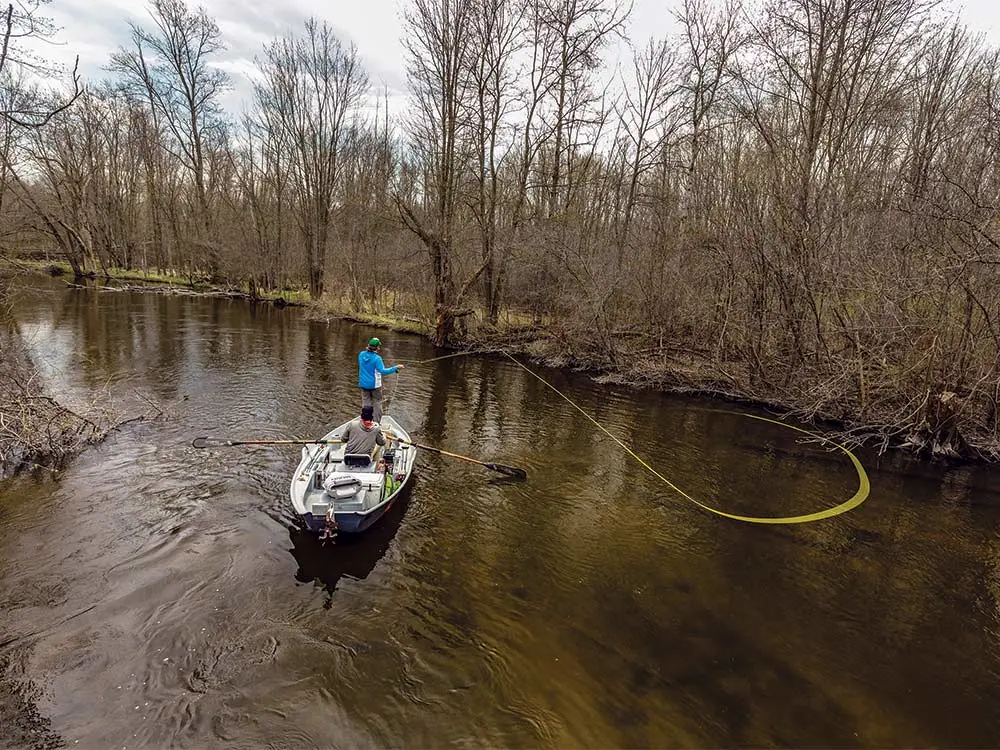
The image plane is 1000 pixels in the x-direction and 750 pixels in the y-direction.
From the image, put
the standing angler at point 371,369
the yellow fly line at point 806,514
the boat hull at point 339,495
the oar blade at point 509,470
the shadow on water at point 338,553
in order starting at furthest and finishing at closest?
the standing angler at point 371,369 < the oar blade at point 509,470 < the yellow fly line at point 806,514 < the boat hull at point 339,495 < the shadow on water at point 338,553

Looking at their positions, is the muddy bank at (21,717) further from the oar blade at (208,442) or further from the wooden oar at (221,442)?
the oar blade at (208,442)

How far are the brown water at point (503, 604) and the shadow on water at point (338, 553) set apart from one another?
42mm

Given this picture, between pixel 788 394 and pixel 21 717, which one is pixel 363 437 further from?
pixel 788 394

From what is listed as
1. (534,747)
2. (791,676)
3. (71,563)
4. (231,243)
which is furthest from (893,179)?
(231,243)

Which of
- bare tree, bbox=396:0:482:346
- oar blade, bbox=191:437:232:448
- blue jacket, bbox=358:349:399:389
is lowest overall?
oar blade, bbox=191:437:232:448

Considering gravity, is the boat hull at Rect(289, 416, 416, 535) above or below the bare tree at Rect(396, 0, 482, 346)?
below

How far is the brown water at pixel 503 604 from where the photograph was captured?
4.66 metres

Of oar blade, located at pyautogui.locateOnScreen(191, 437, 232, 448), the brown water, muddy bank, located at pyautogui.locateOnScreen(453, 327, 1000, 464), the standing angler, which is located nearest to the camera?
the brown water

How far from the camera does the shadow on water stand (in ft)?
21.9

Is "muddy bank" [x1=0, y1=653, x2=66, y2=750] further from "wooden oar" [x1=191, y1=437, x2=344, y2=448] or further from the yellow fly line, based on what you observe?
the yellow fly line

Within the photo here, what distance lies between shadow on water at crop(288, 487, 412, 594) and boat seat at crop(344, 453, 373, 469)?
3.07 feet

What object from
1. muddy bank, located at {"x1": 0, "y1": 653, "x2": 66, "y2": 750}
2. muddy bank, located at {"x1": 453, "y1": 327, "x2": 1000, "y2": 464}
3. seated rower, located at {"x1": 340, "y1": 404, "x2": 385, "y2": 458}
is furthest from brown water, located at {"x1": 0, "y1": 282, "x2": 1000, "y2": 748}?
seated rower, located at {"x1": 340, "y1": 404, "x2": 385, "y2": 458}

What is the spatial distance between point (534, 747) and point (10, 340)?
74.8 feet

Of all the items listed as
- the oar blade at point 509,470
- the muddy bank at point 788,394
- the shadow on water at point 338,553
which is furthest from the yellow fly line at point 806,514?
the shadow on water at point 338,553
